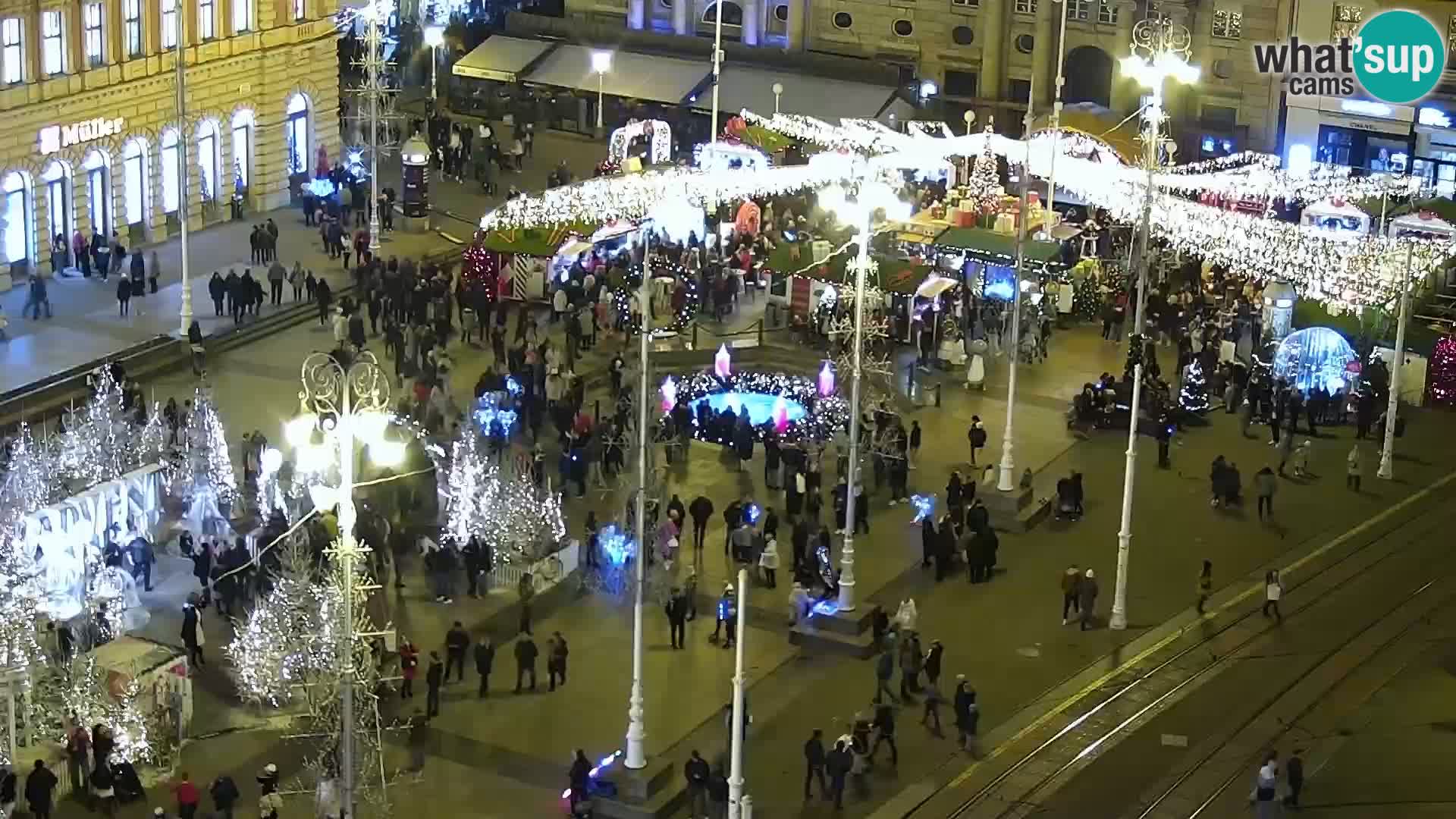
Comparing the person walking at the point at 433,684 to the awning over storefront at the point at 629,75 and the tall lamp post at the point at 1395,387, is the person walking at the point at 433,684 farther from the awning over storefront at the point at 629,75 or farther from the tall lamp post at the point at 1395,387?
the awning over storefront at the point at 629,75

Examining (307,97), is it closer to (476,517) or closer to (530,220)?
(530,220)

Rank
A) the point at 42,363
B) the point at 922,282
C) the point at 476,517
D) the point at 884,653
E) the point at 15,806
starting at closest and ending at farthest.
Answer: the point at 15,806
the point at 884,653
the point at 476,517
the point at 42,363
the point at 922,282

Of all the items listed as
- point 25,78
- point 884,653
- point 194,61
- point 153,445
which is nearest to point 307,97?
point 194,61

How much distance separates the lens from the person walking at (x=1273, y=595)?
145ft

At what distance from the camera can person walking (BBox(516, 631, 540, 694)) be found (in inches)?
1582

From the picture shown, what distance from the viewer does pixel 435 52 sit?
82062 millimetres

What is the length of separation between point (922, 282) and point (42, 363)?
61.6 ft

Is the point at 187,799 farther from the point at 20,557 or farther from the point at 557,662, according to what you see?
the point at 557,662

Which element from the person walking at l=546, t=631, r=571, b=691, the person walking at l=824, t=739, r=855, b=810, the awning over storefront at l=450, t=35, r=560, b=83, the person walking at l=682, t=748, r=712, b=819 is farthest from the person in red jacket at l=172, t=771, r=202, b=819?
the awning over storefront at l=450, t=35, r=560, b=83

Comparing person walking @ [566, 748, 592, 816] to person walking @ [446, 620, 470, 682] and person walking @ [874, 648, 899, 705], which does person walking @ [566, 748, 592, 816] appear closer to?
person walking @ [446, 620, 470, 682]

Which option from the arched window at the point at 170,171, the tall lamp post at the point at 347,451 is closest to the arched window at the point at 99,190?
the arched window at the point at 170,171

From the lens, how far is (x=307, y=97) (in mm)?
69375

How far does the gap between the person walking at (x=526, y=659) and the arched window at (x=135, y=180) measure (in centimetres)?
2669

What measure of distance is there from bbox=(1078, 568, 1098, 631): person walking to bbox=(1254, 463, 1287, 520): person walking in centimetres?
662
